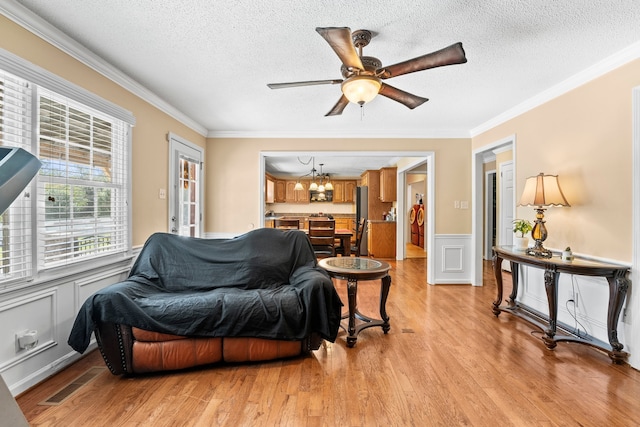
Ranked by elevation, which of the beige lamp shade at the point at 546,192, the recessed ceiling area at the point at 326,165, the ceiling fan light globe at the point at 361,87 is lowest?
the beige lamp shade at the point at 546,192

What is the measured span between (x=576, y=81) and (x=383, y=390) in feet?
10.4

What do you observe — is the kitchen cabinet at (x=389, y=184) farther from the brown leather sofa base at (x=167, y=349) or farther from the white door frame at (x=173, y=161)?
the brown leather sofa base at (x=167, y=349)

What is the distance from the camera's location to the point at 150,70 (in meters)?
2.69

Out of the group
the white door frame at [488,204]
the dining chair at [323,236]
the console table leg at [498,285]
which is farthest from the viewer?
the white door frame at [488,204]

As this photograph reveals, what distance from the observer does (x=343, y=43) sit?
1681 mm

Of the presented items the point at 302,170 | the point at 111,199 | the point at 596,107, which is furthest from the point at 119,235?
the point at 302,170

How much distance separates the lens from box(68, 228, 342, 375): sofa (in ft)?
6.66

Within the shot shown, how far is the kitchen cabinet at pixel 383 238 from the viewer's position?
7035mm

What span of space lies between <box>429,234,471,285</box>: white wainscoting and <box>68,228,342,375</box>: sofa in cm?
272

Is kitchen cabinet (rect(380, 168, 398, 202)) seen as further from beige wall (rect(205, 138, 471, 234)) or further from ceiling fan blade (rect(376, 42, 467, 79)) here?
ceiling fan blade (rect(376, 42, 467, 79))

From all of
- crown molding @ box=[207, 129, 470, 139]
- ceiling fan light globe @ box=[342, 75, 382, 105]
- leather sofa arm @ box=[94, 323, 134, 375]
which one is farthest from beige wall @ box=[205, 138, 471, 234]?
leather sofa arm @ box=[94, 323, 134, 375]

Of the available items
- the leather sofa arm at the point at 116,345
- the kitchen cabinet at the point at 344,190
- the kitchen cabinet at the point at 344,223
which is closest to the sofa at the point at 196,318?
the leather sofa arm at the point at 116,345

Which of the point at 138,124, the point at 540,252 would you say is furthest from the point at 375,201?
the point at 138,124

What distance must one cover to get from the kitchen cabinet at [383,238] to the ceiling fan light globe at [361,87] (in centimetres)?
518
